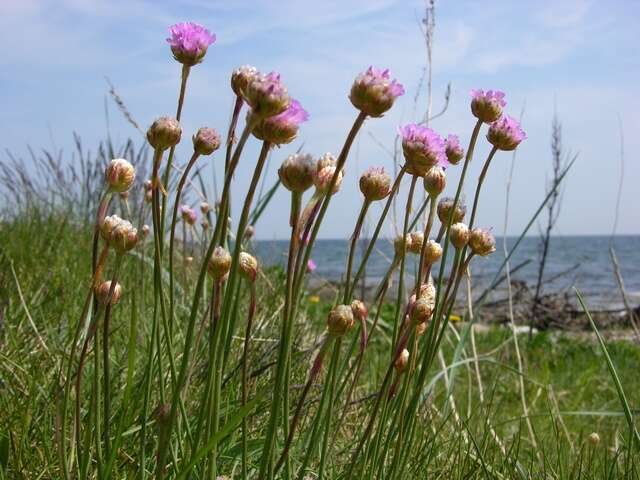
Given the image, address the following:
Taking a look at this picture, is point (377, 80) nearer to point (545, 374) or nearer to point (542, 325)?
point (545, 374)

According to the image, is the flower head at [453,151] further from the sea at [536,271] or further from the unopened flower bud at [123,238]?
the unopened flower bud at [123,238]

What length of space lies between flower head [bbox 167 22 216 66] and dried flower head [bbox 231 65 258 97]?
0.08m

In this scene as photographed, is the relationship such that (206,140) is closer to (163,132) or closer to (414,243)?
(163,132)

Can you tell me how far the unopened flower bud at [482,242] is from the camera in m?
0.79

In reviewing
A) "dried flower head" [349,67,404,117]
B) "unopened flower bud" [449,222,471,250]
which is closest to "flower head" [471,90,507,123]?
"unopened flower bud" [449,222,471,250]

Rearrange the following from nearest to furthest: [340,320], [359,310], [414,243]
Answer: [340,320], [359,310], [414,243]

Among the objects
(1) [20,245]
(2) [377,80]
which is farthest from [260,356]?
(1) [20,245]

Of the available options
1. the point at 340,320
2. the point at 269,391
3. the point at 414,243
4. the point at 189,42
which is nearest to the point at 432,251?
the point at 414,243

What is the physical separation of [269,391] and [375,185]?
661 millimetres

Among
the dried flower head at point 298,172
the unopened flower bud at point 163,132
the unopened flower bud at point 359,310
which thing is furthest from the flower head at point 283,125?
the unopened flower bud at point 359,310

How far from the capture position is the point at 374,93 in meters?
0.58

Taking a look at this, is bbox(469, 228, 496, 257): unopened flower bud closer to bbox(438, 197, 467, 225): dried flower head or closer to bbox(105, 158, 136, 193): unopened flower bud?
bbox(438, 197, 467, 225): dried flower head

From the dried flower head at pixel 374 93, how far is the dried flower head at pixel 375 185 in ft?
0.36

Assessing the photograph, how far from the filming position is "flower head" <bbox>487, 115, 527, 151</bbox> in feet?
2.63
